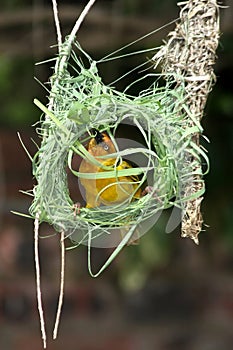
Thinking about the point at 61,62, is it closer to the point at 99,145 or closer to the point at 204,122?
the point at 99,145

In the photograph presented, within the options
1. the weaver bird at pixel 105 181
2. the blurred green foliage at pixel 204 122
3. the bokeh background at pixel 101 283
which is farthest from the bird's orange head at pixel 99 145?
the bokeh background at pixel 101 283

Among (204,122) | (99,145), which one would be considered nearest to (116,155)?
(99,145)

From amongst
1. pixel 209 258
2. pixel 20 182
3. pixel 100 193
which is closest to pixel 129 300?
pixel 209 258

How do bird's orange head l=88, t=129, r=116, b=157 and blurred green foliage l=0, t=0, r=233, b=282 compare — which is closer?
bird's orange head l=88, t=129, r=116, b=157

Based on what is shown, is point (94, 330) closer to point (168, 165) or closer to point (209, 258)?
point (209, 258)

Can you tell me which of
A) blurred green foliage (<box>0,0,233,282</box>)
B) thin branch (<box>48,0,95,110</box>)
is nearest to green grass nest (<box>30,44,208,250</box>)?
thin branch (<box>48,0,95,110</box>)

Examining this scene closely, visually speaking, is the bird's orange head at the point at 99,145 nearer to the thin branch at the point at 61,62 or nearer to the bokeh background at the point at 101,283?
the thin branch at the point at 61,62

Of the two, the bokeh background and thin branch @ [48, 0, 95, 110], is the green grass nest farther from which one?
the bokeh background

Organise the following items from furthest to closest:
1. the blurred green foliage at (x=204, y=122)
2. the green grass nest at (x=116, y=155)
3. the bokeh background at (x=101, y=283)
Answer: the bokeh background at (x=101, y=283)
the blurred green foliage at (x=204, y=122)
the green grass nest at (x=116, y=155)
